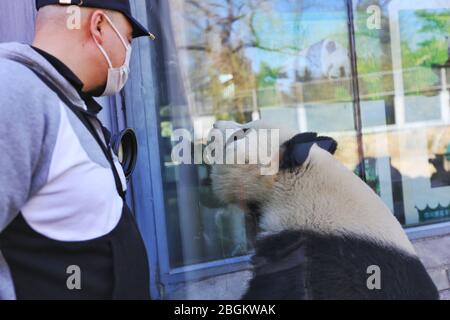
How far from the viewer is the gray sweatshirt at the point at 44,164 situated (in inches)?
38.4

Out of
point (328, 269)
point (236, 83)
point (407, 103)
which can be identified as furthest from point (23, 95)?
point (407, 103)

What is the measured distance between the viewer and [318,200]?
1.50 m

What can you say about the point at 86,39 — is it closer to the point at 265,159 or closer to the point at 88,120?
the point at 88,120

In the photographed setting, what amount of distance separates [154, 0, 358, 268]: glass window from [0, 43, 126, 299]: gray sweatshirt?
718 mm

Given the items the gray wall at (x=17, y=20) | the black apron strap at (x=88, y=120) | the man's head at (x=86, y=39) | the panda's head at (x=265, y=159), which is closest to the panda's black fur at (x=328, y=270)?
the panda's head at (x=265, y=159)

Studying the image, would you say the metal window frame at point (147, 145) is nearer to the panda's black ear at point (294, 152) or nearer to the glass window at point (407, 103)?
the panda's black ear at point (294, 152)

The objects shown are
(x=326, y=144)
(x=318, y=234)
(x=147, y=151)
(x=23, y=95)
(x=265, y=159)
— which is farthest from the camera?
(x=147, y=151)

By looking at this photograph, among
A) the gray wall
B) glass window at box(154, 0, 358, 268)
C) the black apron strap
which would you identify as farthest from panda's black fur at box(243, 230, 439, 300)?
the gray wall

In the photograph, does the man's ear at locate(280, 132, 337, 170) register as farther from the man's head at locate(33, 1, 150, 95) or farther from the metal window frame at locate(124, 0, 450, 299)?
the metal window frame at locate(124, 0, 450, 299)

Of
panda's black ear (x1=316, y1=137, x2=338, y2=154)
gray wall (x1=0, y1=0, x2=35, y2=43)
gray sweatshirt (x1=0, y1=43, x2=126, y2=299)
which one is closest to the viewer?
gray sweatshirt (x1=0, y1=43, x2=126, y2=299)

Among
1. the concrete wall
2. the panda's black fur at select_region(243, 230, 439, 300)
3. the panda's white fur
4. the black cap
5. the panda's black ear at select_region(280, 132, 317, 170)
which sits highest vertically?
the black cap

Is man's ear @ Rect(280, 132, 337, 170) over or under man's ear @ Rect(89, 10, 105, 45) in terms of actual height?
under

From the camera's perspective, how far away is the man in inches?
38.9

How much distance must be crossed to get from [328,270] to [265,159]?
1.32 ft
